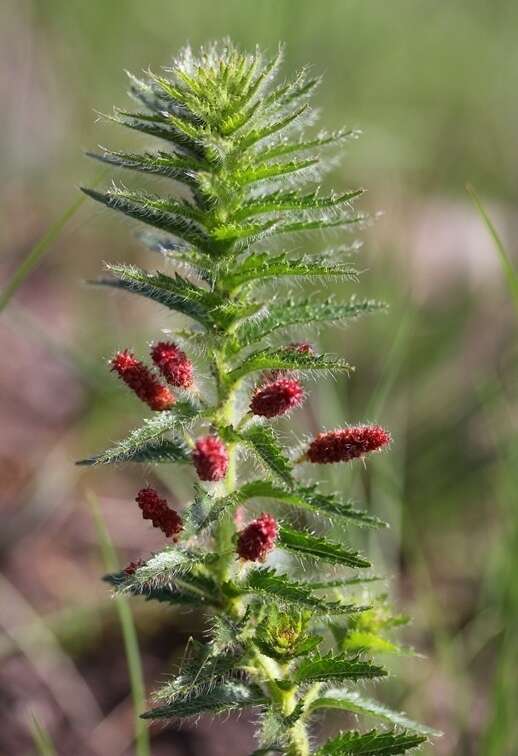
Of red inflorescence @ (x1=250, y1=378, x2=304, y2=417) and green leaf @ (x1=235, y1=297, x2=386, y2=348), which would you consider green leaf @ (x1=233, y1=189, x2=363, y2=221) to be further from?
red inflorescence @ (x1=250, y1=378, x2=304, y2=417)

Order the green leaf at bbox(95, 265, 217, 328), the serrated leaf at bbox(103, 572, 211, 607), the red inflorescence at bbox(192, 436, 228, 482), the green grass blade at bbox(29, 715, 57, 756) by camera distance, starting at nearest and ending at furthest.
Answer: the red inflorescence at bbox(192, 436, 228, 482)
the green leaf at bbox(95, 265, 217, 328)
the serrated leaf at bbox(103, 572, 211, 607)
the green grass blade at bbox(29, 715, 57, 756)

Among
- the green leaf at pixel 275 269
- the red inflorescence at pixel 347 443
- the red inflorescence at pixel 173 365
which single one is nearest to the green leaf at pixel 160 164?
the green leaf at pixel 275 269

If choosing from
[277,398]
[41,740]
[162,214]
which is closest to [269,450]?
[277,398]

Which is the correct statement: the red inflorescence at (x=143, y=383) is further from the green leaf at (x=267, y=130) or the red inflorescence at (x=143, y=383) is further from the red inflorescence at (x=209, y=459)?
the green leaf at (x=267, y=130)

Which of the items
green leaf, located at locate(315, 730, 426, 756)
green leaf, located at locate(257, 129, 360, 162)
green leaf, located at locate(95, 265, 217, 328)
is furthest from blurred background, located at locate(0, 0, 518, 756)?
green leaf, located at locate(315, 730, 426, 756)

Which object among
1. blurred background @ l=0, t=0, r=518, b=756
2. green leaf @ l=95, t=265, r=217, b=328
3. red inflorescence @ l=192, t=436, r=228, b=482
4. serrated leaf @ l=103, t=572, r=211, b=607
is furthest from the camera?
blurred background @ l=0, t=0, r=518, b=756

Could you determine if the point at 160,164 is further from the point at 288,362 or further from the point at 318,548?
the point at 318,548
